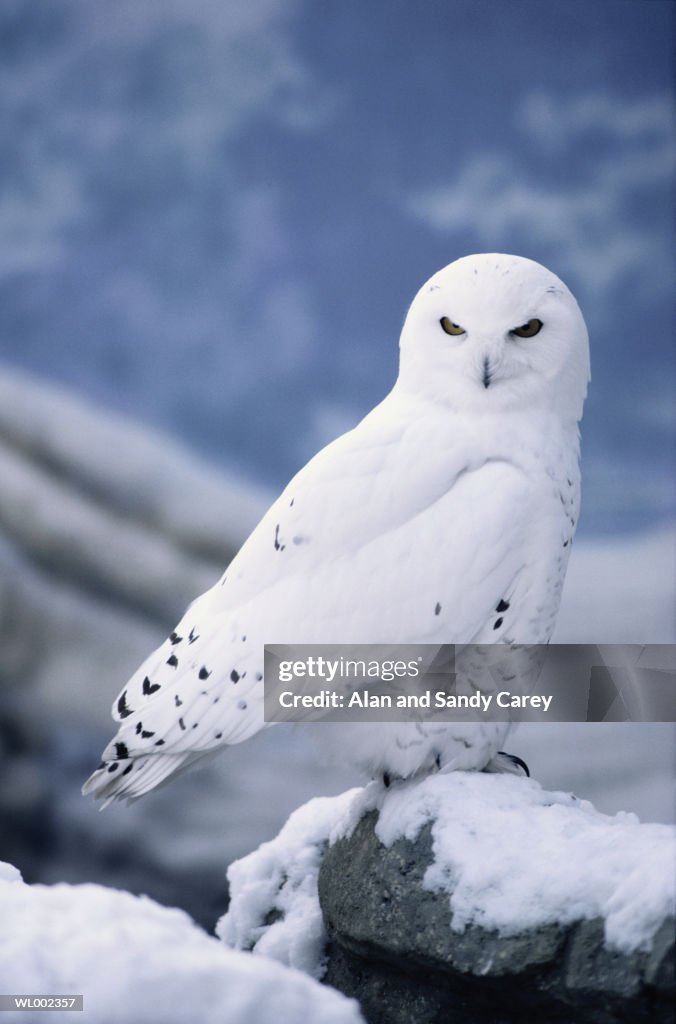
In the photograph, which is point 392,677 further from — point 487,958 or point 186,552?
point 186,552

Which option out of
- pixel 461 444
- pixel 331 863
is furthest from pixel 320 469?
pixel 331 863

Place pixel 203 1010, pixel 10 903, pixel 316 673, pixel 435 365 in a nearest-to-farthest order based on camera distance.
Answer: pixel 203 1010
pixel 10 903
pixel 316 673
pixel 435 365

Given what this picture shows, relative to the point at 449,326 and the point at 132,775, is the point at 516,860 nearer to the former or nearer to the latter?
the point at 132,775

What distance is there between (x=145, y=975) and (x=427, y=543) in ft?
1.91

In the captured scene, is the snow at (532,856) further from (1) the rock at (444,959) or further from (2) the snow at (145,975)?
(2) the snow at (145,975)

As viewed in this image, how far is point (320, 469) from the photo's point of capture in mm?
1395

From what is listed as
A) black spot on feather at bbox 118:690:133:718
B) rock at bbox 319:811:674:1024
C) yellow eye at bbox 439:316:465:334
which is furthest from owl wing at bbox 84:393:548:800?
rock at bbox 319:811:674:1024

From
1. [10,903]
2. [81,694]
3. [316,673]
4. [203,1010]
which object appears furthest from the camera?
[81,694]

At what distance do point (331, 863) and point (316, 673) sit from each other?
0.32 metres

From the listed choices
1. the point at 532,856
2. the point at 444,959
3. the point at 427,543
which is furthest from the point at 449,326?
the point at 444,959

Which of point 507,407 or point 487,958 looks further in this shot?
point 507,407

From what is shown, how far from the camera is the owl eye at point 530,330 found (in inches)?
52.5

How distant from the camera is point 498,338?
4.30ft

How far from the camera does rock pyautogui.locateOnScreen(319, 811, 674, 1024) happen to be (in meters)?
1.05
